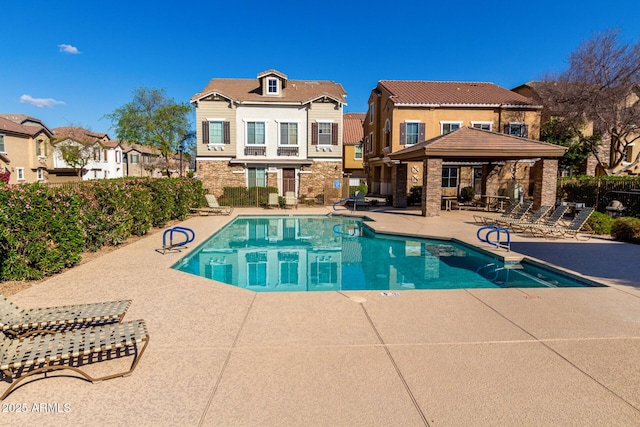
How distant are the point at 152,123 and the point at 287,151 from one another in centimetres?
1165

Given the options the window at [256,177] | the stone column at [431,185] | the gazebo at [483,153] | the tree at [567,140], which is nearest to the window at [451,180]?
the tree at [567,140]

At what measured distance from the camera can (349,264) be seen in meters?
10.8

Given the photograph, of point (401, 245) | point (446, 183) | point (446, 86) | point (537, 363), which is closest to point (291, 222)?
point (401, 245)

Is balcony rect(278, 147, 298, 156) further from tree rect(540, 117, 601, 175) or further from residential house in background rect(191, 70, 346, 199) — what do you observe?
tree rect(540, 117, 601, 175)

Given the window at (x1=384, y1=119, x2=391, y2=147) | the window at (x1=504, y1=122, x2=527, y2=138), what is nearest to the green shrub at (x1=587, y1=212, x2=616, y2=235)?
the window at (x1=504, y1=122, x2=527, y2=138)

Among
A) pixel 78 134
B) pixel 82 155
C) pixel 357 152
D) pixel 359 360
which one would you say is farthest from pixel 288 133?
pixel 78 134

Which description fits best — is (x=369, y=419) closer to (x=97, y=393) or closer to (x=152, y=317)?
(x=97, y=393)

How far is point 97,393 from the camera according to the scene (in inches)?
137

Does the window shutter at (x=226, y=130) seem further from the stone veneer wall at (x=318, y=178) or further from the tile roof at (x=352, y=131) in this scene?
the tile roof at (x=352, y=131)

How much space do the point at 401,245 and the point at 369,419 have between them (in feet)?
33.5

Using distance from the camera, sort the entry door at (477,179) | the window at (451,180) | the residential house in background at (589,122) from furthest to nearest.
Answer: the window at (451,180)
the entry door at (477,179)
the residential house in background at (589,122)

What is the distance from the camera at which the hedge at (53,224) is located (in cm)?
702

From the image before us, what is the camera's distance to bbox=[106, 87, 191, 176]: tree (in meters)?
29.7

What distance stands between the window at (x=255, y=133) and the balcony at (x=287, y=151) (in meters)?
1.33
